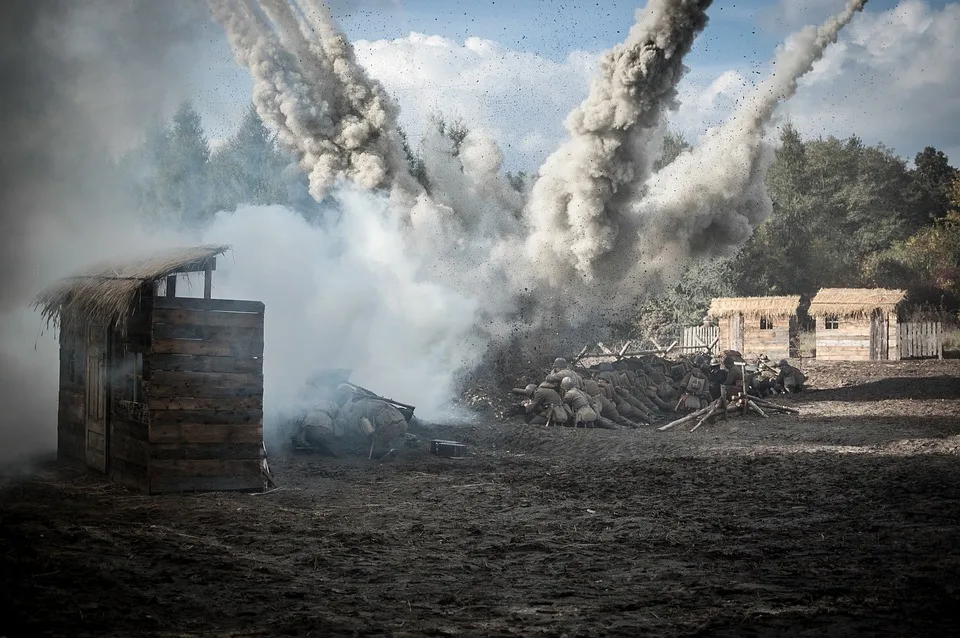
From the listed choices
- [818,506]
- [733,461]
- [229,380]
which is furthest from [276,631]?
[733,461]

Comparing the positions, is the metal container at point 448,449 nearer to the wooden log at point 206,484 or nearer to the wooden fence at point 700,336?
the wooden log at point 206,484

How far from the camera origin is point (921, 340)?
38.2 metres

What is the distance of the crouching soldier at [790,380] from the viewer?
2819 centimetres

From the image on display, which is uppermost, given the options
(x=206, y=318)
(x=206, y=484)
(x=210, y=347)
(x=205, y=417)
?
(x=206, y=318)

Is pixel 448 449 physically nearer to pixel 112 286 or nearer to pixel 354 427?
pixel 354 427

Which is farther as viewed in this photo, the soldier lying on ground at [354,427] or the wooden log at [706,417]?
the wooden log at [706,417]

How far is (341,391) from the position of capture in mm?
17016

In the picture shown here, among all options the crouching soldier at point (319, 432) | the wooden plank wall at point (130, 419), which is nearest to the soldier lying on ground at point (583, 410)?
the crouching soldier at point (319, 432)

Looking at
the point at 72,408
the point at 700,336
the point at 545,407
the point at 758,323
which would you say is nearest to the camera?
the point at 72,408

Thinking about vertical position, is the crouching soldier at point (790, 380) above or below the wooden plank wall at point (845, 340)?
below

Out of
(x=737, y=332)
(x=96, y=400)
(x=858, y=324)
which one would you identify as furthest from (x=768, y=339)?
(x=96, y=400)

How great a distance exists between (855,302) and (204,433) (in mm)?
33636

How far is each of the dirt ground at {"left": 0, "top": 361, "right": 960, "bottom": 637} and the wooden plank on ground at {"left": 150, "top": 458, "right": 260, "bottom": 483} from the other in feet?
1.29

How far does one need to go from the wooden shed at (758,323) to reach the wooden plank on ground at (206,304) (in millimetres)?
30966
